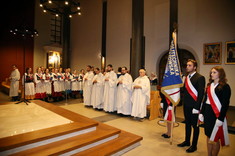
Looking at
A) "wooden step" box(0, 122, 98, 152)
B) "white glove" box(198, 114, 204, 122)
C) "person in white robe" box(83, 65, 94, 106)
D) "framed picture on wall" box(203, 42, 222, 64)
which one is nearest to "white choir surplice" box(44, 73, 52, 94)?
"person in white robe" box(83, 65, 94, 106)

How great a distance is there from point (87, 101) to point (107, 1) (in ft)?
29.2

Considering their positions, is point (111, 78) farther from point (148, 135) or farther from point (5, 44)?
point (5, 44)

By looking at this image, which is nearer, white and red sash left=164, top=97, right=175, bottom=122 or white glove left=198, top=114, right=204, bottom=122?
white glove left=198, top=114, right=204, bottom=122

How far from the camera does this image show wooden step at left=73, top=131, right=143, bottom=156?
2.98 m

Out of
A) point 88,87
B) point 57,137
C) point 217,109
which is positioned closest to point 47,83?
point 88,87

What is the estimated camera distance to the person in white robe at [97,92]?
22.3ft

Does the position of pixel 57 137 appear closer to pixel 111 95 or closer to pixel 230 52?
pixel 111 95

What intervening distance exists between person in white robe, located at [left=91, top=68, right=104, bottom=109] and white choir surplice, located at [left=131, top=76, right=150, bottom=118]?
5.91 feet

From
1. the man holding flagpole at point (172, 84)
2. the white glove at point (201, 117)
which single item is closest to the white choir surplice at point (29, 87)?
the man holding flagpole at point (172, 84)

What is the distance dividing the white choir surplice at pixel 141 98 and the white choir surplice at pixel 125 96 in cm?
36

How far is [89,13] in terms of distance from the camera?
46.3ft

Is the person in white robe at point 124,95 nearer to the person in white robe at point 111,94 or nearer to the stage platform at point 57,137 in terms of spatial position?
the person in white robe at point 111,94

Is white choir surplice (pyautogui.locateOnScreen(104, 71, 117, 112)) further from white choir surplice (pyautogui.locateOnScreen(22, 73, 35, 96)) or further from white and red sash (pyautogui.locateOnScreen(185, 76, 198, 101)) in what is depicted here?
white choir surplice (pyautogui.locateOnScreen(22, 73, 35, 96))

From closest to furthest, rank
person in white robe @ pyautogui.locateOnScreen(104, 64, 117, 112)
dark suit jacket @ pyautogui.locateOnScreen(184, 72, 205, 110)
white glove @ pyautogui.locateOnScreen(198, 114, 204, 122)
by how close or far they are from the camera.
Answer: white glove @ pyautogui.locateOnScreen(198, 114, 204, 122) → dark suit jacket @ pyautogui.locateOnScreen(184, 72, 205, 110) → person in white robe @ pyautogui.locateOnScreen(104, 64, 117, 112)
